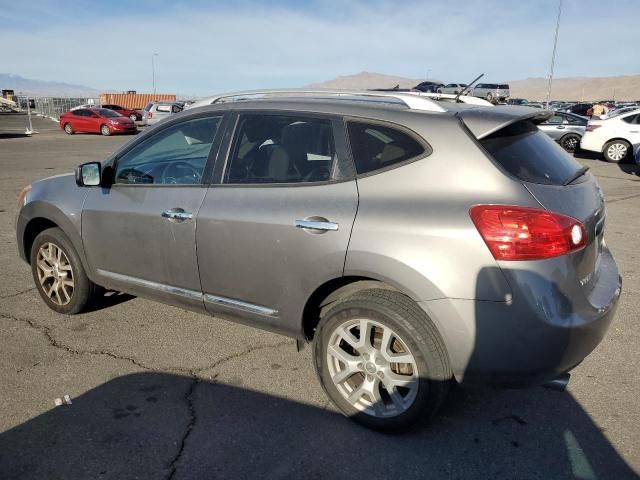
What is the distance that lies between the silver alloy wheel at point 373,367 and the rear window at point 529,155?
3.38ft

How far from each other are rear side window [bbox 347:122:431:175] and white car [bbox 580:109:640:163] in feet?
51.3

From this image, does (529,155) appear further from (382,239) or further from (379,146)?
(382,239)

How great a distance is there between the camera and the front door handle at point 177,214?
129 inches

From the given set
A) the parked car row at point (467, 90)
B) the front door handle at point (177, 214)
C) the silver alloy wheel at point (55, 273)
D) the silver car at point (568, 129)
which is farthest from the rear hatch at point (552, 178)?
the silver car at point (568, 129)

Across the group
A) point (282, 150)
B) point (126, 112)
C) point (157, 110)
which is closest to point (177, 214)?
point (282, 150)

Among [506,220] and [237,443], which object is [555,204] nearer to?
[506,220]

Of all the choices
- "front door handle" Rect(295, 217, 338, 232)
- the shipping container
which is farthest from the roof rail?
the shipping container

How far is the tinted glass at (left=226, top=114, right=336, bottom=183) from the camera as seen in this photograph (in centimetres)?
295

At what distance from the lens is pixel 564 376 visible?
8.57 feet

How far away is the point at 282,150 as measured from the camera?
3127 mm

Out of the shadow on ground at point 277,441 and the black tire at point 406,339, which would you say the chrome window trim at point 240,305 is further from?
the shadow on ground at point 277,441

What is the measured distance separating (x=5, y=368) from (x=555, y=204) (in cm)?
346

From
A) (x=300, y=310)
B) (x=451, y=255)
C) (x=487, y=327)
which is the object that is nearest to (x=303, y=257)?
(x=300, y=310)

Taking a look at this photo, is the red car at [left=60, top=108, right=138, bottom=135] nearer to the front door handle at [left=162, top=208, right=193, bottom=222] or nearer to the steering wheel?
the steering wheel
